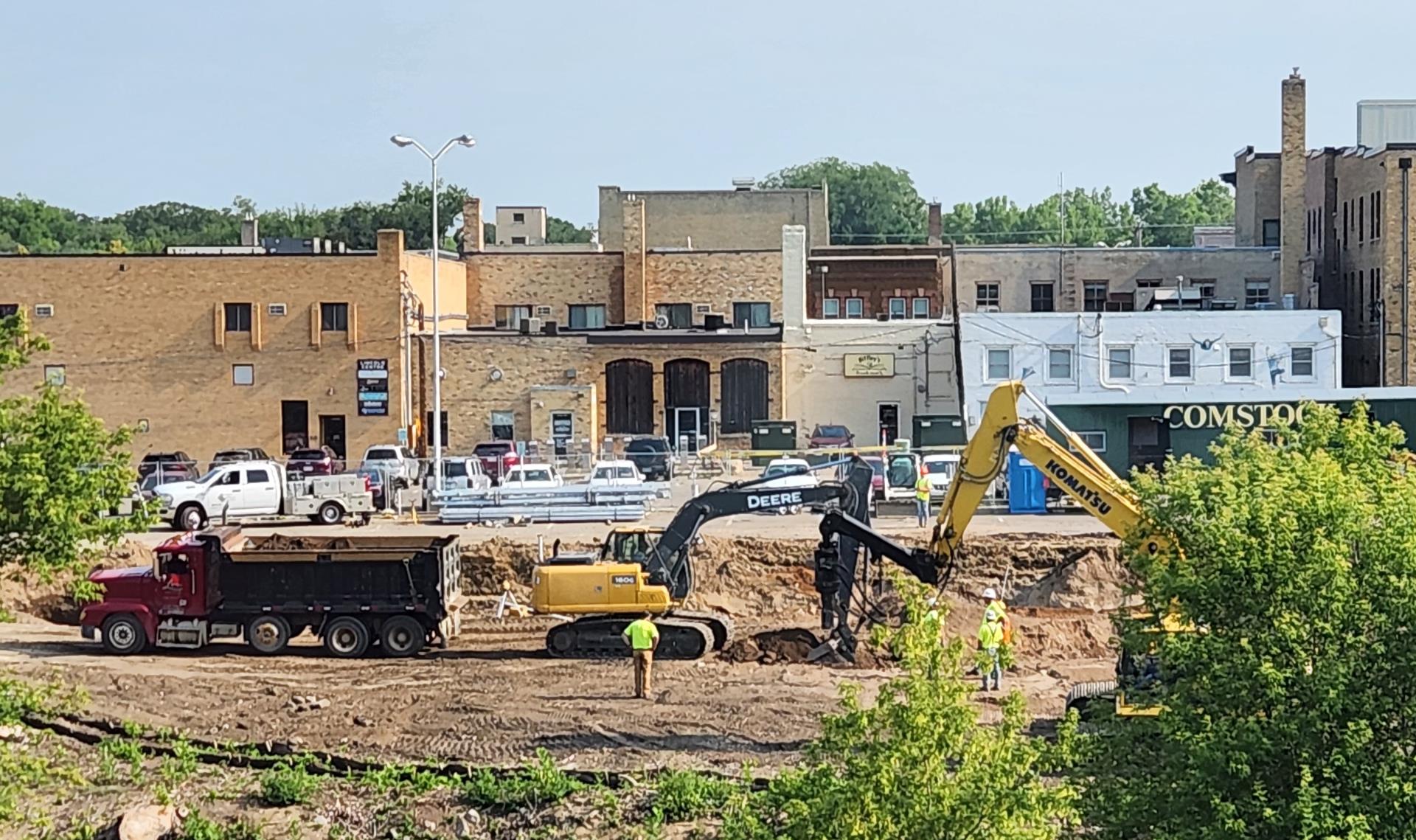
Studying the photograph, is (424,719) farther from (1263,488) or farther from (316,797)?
(1263,488)

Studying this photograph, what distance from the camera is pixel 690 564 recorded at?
32438 mm

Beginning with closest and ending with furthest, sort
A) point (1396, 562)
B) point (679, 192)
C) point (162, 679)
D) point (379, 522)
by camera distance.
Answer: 1. point (1396, 562)
2. point (162, 679)
3. point (379, 522)
4. point (679, 192)

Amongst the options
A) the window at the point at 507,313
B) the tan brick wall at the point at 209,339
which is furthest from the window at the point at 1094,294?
the tan brick wall at the point at 209,339

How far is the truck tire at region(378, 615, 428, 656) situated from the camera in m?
32.7

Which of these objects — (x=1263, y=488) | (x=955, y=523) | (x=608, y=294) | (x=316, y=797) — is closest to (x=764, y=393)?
(x=608, y=294)

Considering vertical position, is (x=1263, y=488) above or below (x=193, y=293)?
below

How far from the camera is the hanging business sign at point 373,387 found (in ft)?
204

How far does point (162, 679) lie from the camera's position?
3042 centimetres

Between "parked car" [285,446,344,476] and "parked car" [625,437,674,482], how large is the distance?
9.18m

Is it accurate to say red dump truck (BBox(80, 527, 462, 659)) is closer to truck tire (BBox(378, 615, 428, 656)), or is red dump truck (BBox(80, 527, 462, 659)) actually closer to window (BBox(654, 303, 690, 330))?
truck tire (BBox(378, 615, 428, 656))

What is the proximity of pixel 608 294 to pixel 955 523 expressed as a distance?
4270cm

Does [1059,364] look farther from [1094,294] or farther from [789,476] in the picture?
[789,476]

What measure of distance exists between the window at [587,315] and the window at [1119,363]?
2008 centimetres

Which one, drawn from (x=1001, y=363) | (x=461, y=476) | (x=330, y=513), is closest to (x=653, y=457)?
(x=461, y=476)
